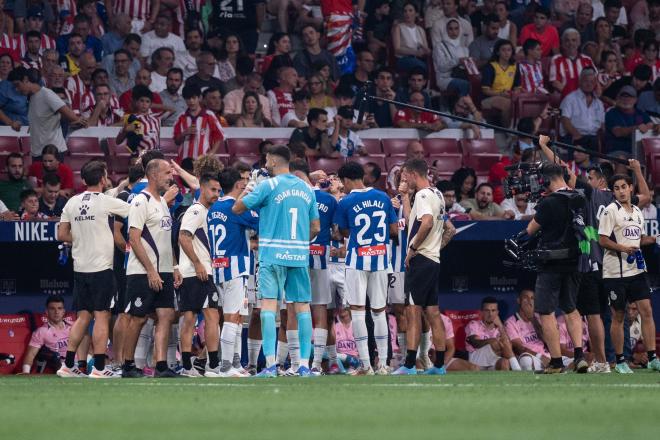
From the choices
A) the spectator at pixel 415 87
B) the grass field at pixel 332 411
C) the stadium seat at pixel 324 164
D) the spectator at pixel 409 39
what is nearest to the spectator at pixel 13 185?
the stadium seat at pixel 324 164

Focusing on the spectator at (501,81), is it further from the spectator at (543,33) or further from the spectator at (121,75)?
the spectator at (121,75)

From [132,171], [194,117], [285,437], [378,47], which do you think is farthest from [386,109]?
[285,437]

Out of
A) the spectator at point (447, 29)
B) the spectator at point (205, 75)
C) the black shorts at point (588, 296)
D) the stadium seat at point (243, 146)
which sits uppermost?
the spectator at point (447, 29)

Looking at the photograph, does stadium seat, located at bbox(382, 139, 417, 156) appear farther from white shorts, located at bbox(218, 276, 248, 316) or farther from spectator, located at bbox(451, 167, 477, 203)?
white shorts, located at bbox(218, 276, 248, 316)

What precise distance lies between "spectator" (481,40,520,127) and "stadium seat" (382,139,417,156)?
69.0 inches

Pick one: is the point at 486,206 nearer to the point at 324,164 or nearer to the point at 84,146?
the point at 324,164

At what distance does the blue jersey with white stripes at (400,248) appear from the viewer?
13609 mm

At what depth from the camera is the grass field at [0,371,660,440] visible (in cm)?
610

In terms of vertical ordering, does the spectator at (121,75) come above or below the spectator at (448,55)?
below

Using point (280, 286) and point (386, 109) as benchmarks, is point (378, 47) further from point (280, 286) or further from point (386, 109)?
point (280, 286)

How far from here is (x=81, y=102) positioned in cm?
1789

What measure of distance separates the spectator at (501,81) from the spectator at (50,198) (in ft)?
23.9

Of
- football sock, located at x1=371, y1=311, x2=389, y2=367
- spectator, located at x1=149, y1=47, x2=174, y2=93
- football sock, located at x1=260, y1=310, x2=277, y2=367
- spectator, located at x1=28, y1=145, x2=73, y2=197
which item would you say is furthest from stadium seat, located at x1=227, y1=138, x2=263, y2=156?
football sock, located at x1=260, y1=310, x2=277, y2=367

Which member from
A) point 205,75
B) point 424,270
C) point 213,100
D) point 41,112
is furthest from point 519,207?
point 41,112
